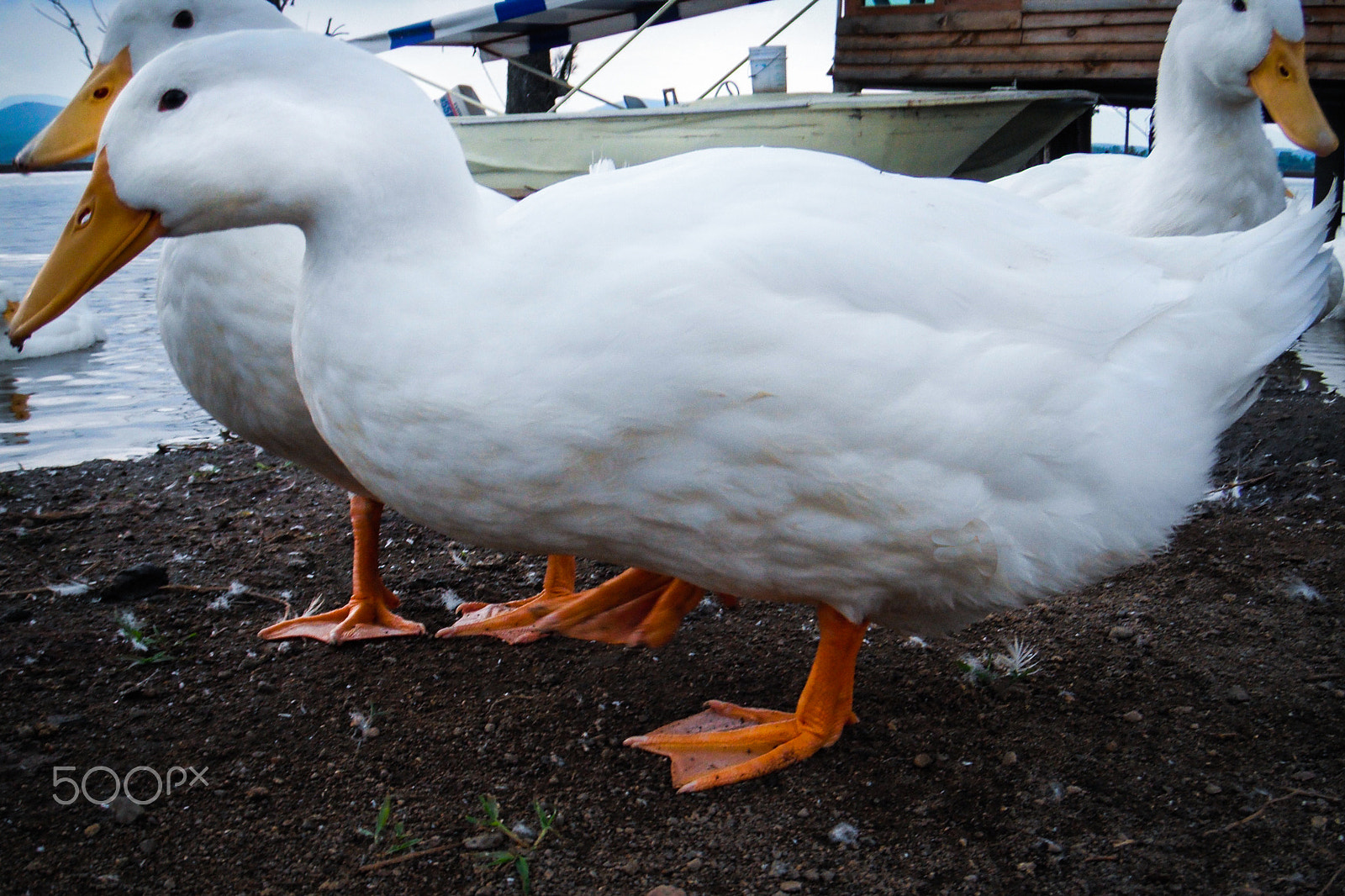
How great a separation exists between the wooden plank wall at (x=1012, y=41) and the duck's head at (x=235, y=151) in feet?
29.3

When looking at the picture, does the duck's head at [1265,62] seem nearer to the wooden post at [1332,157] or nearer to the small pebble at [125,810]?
the small pebble at [125,810]

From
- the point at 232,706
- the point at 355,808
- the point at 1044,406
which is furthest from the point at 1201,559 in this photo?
the point at 232,706

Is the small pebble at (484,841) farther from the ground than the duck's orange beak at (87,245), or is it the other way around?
the duck's orange beak at (87,245)

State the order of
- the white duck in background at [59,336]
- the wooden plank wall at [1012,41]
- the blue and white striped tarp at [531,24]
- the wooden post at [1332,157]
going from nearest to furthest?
the white duck in background at [59,336]
the blue and white striped tarp at [531,24]
the wooden post at [1332,157]
the wooden plank wall at [1012,41]

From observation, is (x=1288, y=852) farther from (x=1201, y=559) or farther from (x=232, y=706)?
(x=232, y=706)

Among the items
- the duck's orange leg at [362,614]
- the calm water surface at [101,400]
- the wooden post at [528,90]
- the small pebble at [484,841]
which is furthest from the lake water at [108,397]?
the wooden post at [528,90]

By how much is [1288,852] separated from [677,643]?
56.2 inches

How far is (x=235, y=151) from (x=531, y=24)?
7.07 metres

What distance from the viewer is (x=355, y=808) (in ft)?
6.45

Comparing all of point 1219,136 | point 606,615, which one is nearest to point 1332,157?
point 1219,136

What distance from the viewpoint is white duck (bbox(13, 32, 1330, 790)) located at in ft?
5.33

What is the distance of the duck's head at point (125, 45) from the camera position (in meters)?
2.67

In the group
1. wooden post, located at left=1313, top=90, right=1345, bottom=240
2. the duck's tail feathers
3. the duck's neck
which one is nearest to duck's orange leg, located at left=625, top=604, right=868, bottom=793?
the duck's tail feathers

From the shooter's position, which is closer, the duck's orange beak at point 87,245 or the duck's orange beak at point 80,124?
the duck's orange beak at point 87,245
